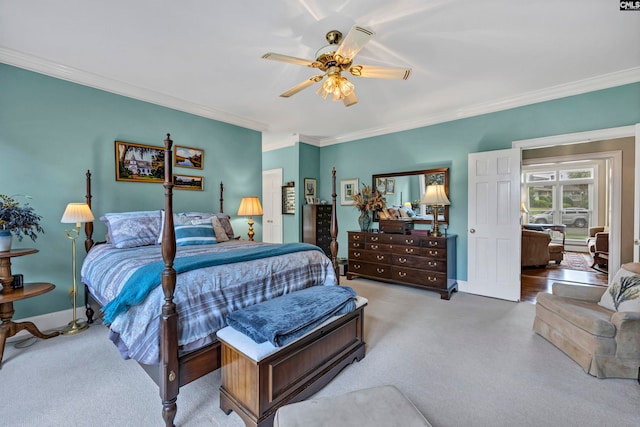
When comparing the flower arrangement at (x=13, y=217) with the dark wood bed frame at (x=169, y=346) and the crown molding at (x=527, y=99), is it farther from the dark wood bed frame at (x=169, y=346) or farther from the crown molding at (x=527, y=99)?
the crown molding at (x=527, y=99)

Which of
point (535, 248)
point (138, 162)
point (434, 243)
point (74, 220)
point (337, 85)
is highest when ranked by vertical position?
point (337, 85)

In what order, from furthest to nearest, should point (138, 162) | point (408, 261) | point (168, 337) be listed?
point (408, 261) < point (138, 162) < point (168, 337)

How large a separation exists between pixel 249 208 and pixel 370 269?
2.23 metres

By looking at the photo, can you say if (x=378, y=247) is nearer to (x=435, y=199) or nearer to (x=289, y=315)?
(x=435, y=199)

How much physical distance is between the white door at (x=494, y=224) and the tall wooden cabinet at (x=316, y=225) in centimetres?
264

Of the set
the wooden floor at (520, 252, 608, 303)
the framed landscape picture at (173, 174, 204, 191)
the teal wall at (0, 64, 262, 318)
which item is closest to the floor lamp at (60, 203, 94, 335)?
the teal wall at (0, 64, 262, 318)

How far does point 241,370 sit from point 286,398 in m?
0.33

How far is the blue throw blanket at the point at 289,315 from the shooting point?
1.58 metres

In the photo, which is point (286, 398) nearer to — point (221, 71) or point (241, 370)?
point (241, 370)

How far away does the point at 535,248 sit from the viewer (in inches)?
216

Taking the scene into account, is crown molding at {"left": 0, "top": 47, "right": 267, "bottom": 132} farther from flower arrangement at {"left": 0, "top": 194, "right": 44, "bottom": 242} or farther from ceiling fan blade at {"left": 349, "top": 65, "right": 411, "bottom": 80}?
ceiling fan blade at {"left": 349, "top": 65, "right": 411, "bottom": 80}

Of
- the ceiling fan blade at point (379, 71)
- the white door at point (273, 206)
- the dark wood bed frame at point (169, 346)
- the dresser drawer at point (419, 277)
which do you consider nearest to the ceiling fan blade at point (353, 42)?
the ceiling fan blade at point (379, 71)

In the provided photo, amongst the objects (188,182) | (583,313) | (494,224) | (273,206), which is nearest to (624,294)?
(583,313)

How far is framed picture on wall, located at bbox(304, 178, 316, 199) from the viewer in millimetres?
5805
